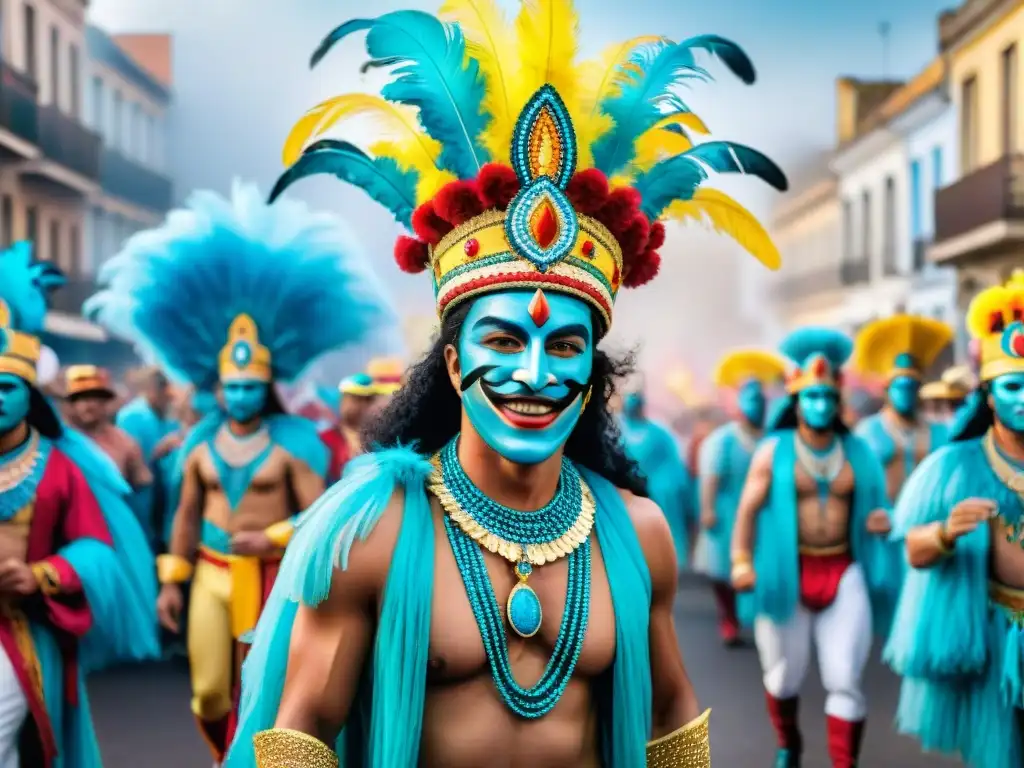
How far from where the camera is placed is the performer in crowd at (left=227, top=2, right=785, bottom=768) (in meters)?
3.12

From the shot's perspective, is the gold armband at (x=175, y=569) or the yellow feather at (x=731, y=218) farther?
the gold armband at (x=175, y=569)

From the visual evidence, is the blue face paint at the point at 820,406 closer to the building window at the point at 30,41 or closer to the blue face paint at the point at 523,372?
the blue face paint at the point at 523,372

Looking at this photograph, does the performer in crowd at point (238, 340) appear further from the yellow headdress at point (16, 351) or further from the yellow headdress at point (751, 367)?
the yellow headdress at point (751, 367)

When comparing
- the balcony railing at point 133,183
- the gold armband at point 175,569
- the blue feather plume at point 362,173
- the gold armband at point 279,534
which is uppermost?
the balcony railing at point 133,183

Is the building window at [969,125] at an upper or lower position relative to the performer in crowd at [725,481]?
upper

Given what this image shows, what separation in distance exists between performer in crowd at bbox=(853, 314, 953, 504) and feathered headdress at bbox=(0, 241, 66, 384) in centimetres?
614

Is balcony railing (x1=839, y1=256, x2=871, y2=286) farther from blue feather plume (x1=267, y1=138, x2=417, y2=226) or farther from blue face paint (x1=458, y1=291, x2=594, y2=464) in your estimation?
blue face paint (x1=458, y1=291, x2=594, y2=464)

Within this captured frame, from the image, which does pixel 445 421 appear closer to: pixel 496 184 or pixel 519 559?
pixel 519 559

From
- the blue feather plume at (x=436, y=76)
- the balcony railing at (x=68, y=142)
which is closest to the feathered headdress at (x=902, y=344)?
the blue feather plume at (x=436, y=76)

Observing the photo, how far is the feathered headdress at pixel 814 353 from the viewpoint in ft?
25.1

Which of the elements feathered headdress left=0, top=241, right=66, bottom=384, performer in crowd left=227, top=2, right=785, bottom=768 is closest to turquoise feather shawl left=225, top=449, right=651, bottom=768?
performer in crowd left=227, top=2, right=785, bottom=768

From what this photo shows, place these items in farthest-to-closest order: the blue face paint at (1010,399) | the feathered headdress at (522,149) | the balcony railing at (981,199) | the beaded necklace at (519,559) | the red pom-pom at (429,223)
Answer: the balcony railing at (981,199)
the blue face paint at (1010,399)
the red pom-pom at (429,223)
the feathered headdress at (522,149)
the beaded necklace at (519,559)

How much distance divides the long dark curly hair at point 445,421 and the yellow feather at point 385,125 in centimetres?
44

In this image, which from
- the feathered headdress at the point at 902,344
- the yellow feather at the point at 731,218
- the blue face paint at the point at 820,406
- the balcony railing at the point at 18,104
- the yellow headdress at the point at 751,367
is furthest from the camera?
the balcony railing at the point at 18,104
